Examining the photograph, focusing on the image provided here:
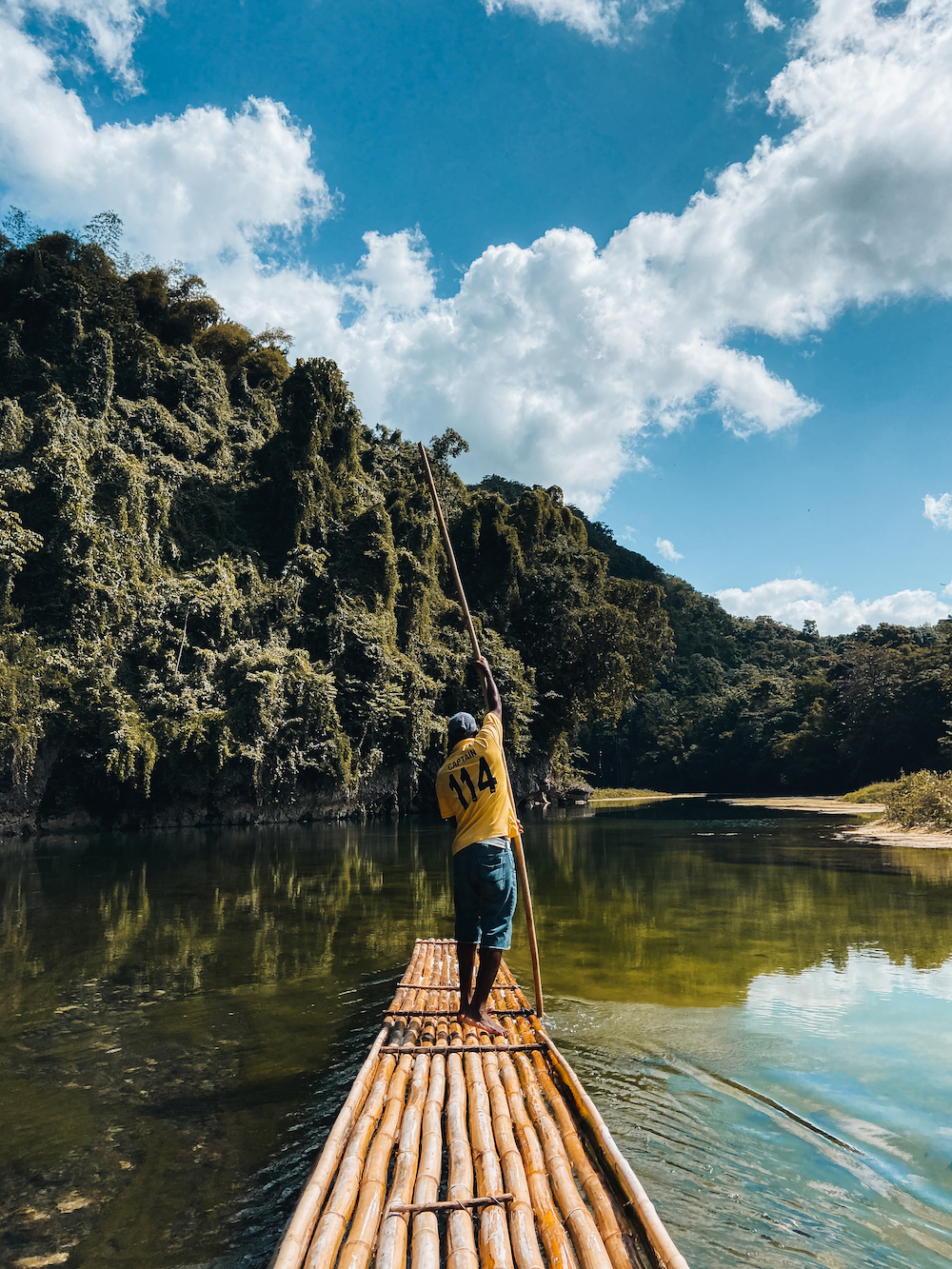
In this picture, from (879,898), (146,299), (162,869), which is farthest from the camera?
(146,299)

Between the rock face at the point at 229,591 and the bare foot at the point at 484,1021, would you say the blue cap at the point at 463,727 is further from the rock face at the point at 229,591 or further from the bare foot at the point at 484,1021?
the rock face at the point at 229,591

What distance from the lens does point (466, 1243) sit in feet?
6.89

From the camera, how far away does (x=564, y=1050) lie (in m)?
4.64

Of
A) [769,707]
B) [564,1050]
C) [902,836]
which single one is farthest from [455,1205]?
[769,707]

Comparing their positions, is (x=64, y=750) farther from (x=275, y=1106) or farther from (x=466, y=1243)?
(x=466, y=1243)

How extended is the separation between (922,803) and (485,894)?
718 inches

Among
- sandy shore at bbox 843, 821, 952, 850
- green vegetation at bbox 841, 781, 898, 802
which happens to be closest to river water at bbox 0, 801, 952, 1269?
sandy shore at bbox 843, 821, 952, 850

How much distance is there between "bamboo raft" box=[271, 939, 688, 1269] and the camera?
6.70ft

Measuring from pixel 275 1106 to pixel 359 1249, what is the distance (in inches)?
86.9

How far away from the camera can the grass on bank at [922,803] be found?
1800cm

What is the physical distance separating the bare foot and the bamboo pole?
1.52 ft

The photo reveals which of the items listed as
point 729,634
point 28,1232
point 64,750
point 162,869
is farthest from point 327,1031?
point 729,634

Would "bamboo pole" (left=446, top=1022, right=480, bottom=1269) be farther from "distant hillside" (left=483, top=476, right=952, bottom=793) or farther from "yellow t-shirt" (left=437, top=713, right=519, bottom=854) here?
"distant hillside" (left=483, top=476, right=952, bottom=793)

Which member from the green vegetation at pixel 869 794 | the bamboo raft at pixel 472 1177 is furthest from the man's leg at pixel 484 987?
the green vegetation at pixel 869 794
